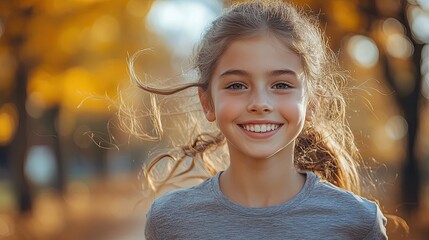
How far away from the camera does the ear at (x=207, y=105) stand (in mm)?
3625

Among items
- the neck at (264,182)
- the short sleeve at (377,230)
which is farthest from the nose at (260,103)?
the short sleeve at (377,230)

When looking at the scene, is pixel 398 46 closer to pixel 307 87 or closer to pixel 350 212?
pixel 307 87

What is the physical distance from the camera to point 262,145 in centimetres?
330

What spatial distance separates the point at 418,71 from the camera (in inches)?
468

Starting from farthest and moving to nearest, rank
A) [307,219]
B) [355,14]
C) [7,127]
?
[7,127]
[355,14]
[307,219]

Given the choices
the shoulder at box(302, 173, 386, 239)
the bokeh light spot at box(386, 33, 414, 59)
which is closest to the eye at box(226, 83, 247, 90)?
the shoulder at box(302, 173, 386, 239)

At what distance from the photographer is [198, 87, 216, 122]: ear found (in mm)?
3625

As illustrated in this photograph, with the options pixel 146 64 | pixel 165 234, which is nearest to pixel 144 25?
pixel 146 64

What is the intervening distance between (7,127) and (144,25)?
4168 millimetres

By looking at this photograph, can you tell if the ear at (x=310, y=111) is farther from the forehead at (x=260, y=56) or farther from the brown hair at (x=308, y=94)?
the forehead at (x=260, y=56)

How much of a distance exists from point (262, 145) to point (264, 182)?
6.8 inches

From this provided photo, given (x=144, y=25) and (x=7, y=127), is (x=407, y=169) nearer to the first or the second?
(x=144, y=25)

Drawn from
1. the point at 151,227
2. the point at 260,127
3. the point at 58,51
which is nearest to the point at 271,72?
the point at 260,127

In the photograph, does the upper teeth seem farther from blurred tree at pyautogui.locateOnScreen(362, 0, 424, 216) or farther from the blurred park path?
blurred tree at pyautogui.locateOnScreen(362, 0, 424, 216)
